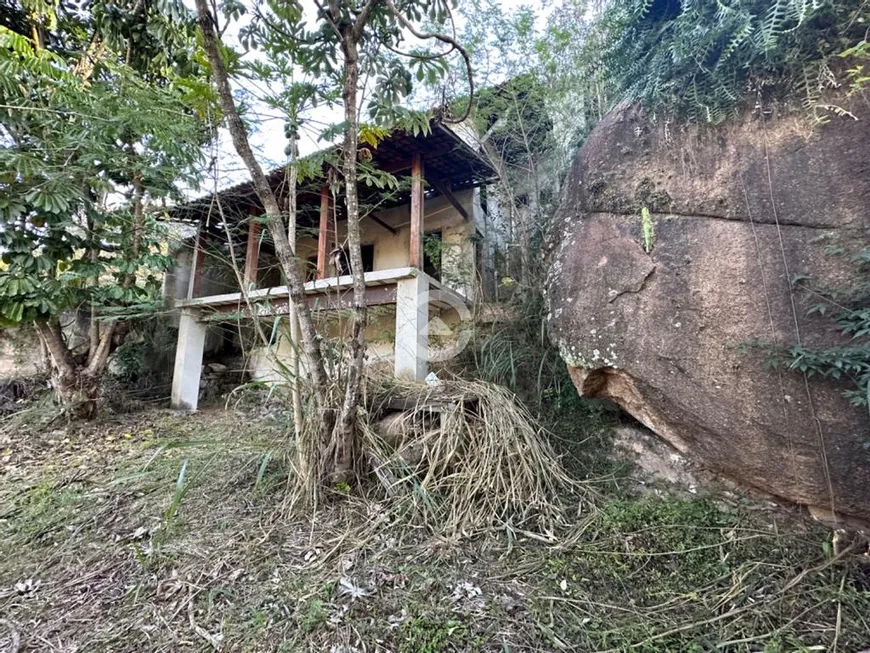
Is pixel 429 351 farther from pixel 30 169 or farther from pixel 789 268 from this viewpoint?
pixel 30 169

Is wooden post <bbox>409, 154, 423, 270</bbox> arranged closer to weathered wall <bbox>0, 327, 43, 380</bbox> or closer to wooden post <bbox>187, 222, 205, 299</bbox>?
wooden post <bbox>187, 222, 205, 299</bbox>

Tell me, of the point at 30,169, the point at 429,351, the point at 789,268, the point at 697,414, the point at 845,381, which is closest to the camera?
the point at 845,381

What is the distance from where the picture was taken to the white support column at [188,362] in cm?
569

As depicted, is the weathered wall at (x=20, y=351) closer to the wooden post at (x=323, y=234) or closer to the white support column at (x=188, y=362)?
the white support column at (x=188, y=362)

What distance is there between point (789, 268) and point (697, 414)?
82 centimetres

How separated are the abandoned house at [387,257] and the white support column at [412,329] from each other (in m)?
0.01

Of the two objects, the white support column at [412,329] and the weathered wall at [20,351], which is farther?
the weathered wall at [20,351]

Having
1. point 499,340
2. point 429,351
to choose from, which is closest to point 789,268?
point 499,340

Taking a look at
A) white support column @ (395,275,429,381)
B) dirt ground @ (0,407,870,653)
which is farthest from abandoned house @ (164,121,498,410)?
dirt ground @ (0,407,870,653)

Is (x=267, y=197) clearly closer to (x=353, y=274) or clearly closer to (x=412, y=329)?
(x=353, y=274)

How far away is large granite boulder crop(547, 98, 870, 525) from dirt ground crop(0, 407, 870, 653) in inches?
17.5

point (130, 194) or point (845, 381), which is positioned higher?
point (130, 194)

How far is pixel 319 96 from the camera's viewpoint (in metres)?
2.55

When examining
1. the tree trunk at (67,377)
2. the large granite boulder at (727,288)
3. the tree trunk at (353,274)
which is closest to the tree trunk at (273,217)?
the tree trunk at (353,274)
